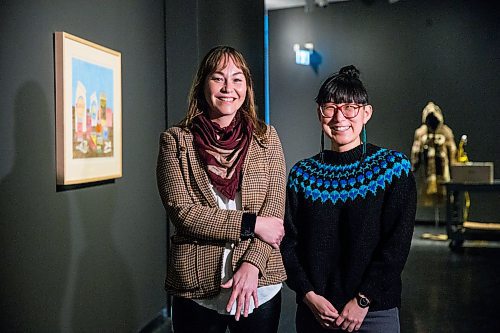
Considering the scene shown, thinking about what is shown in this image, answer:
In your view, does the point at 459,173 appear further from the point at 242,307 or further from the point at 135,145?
the point at 242,307

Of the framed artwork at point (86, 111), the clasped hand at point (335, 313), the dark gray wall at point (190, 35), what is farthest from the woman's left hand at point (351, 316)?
the dark gray wall at point (190, 35)

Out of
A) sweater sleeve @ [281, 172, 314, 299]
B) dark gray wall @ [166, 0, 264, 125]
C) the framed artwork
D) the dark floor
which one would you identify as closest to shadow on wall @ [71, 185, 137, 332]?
the framed artwork

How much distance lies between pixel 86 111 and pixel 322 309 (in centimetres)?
171

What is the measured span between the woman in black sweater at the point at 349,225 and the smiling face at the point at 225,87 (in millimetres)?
259

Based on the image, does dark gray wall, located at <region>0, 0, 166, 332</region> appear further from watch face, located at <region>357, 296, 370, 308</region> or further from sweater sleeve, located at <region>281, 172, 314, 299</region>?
watch face, located at <region>357, 296, 370, 308</region>

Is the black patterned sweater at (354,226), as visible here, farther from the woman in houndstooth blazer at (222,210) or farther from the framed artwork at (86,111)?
the framed artwork at (86,111)

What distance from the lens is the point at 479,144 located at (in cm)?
788

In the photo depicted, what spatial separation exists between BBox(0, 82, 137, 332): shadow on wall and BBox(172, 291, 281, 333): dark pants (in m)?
0.99

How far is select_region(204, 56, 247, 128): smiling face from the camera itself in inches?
63.8

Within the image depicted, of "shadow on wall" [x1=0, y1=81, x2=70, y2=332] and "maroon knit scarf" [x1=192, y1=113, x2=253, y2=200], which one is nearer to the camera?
"maroon knit scarf" [x1=192, y1=113, x2=253, y2=200]

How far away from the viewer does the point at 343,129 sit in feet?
5.45

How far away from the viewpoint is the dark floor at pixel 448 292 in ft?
12.9

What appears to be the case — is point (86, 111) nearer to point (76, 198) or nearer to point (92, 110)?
point (92, 110)

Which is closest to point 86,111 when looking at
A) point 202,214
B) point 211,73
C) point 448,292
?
point 211,73
